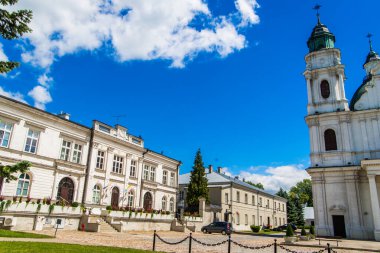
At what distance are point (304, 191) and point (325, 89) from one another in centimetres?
7227

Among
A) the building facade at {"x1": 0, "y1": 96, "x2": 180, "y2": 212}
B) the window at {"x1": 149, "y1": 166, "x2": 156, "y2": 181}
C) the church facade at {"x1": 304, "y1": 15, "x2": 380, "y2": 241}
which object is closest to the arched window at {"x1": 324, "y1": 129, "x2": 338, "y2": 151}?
the church facade at {"x1": 304, "y1": 15, "x2": 380, "y2": 241}

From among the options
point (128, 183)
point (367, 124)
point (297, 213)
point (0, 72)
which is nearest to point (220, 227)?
point (128, 183)

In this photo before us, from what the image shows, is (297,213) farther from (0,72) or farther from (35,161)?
(0,72)

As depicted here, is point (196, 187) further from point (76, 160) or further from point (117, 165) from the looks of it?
point (76, 160)

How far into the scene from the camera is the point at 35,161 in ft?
78.7

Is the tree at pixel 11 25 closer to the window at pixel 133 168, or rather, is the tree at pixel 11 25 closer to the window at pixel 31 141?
the window at pixel 31 141

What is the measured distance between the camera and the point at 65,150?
2698cm

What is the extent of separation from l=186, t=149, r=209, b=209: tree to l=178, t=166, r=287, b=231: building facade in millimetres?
2595

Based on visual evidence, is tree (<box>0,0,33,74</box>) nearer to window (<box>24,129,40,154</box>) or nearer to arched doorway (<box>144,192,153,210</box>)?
window (<box>24,129,40,154</box>)

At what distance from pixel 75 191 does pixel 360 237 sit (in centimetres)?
2899

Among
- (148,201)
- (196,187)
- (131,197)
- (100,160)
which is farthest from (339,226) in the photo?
→ (100,160)

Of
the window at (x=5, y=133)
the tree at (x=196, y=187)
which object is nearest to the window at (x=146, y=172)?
the tree at (x=196, y=187)

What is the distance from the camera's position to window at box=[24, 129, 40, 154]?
23.8m

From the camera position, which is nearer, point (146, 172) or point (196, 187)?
point (146, 172)
